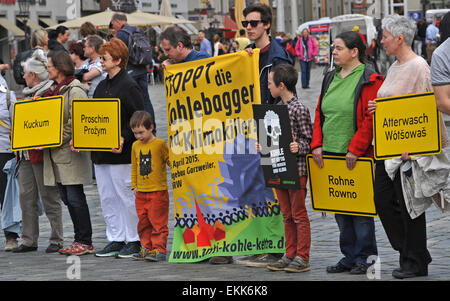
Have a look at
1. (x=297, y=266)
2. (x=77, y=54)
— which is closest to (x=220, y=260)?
(x=297, y=266)

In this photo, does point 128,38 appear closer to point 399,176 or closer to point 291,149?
point 291,149

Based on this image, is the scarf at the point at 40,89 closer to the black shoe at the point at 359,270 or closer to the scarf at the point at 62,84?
the scarf at the point at 62,84

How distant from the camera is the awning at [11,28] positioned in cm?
4500

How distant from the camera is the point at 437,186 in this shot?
676 centimetres

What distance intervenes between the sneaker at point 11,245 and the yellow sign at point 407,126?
13.5 ft

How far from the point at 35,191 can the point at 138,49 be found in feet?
12.7

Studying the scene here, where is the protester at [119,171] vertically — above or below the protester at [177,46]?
below

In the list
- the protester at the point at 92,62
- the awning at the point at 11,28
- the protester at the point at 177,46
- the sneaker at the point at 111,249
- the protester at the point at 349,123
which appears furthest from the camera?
the awning at the point at 11,28

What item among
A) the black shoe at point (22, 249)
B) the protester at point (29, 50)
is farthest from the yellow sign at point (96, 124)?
the protester at point (29, 50)

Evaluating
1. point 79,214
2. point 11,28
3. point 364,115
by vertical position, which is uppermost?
point 11,28

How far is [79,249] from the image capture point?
8906 mm
